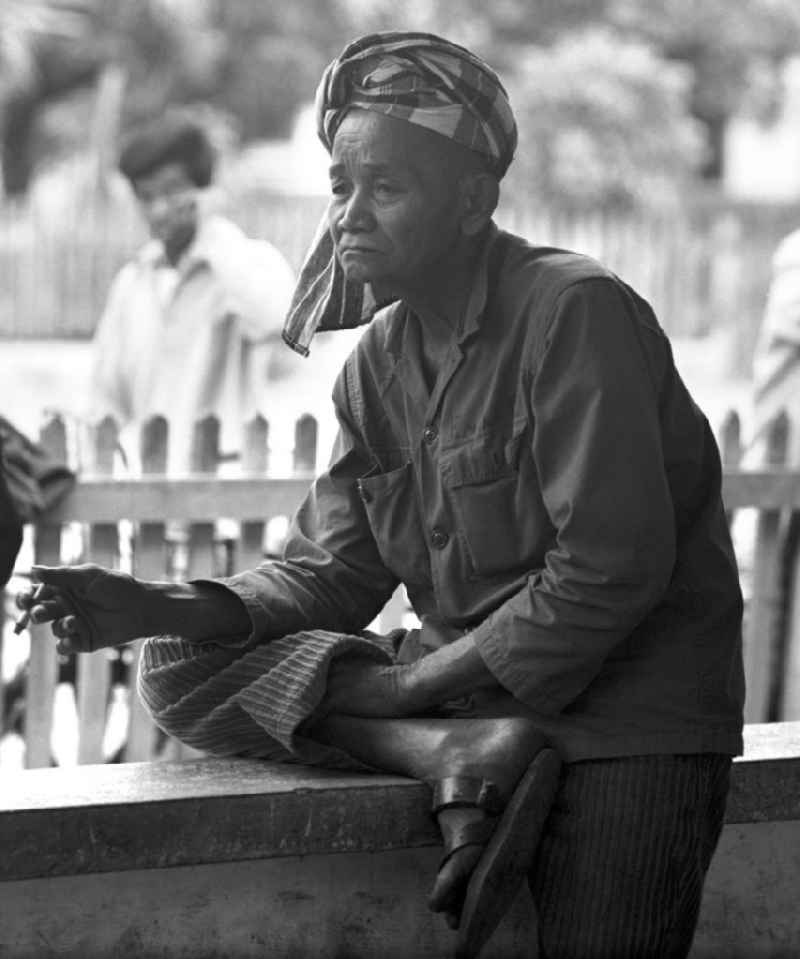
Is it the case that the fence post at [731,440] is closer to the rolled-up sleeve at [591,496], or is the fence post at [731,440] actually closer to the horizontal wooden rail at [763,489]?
the horizontal wooden rail at [763,489]

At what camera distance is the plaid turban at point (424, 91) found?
2725 millimetres

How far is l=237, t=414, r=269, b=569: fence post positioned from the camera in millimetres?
5539

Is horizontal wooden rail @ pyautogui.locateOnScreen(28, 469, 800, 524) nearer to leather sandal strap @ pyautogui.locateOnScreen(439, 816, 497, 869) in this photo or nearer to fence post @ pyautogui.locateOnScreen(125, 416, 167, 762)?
fence post @ pyautogui.locateOnScreen(125, 416, 167, 762)

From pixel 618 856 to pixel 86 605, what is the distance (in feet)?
2.99

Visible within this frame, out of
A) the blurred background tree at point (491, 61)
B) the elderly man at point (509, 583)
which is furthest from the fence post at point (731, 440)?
the blurred background tree at point (491, 61)

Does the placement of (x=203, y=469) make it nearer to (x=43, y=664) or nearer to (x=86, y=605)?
(x=43, y=664)

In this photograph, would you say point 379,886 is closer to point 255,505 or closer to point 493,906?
point 493,906

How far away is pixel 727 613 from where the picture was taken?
2791 millimetres

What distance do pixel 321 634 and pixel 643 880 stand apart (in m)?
0.67

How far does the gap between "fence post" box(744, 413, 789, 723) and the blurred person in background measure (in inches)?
70.9

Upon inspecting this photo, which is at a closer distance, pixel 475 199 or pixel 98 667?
pixel 475 199

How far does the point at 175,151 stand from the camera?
6559mm

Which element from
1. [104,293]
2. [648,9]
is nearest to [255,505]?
[104,293]

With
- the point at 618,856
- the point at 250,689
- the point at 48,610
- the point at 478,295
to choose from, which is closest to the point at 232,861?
the point at 250,689
